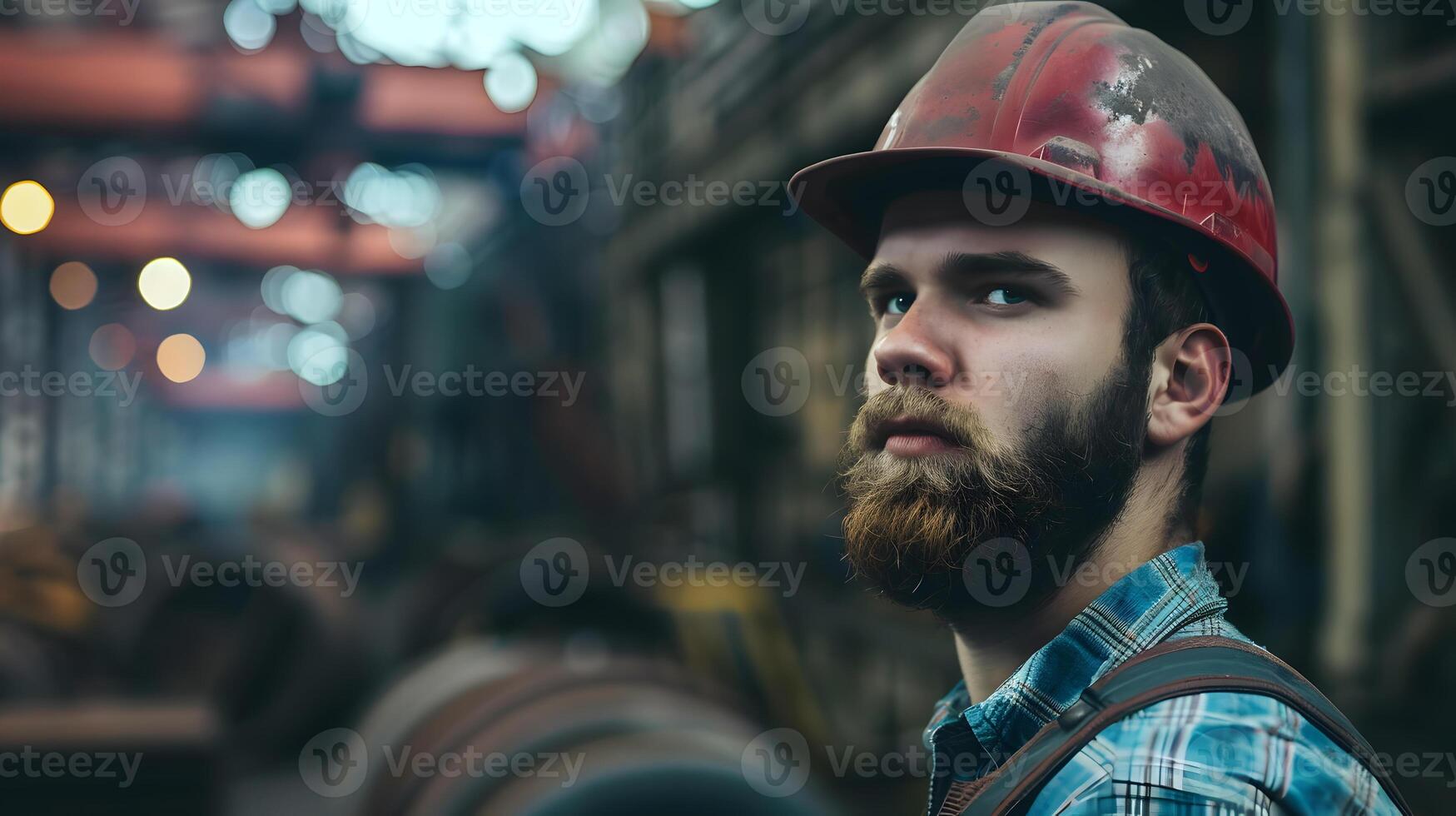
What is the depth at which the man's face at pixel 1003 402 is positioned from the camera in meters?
1.24

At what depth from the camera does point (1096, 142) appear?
1.27 m

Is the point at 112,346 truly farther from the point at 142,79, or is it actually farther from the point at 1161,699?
the point at 1161,699

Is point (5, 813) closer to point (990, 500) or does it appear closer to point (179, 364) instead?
point (990, 500)

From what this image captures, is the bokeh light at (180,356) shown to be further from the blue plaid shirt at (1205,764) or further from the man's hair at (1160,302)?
the blue plaid shirt at (1205,764)

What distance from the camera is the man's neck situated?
4.23ft

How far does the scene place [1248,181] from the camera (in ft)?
4.42

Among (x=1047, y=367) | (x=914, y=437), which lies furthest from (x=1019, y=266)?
(x=914, y=437)

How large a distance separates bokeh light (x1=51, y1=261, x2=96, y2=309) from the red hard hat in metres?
10.3

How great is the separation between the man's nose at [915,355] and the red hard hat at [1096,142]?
0.16 m

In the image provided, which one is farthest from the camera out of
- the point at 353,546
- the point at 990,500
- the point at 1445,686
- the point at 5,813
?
the point at 353,546

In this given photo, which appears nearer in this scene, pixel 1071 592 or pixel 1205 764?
pixel 1205 764

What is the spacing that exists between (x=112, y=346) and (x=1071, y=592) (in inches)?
637

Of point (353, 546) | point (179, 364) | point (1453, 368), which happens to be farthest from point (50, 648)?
point (179, 364)

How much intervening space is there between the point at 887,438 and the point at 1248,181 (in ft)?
1.77
